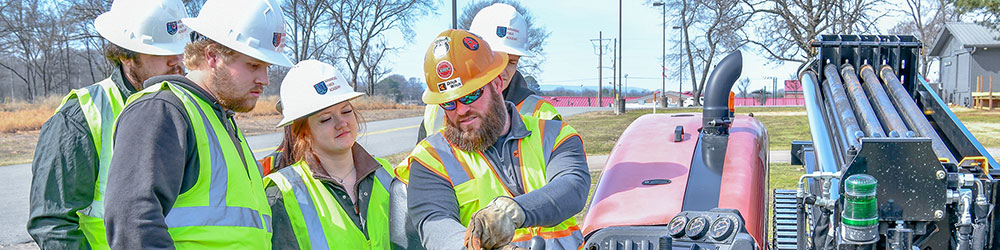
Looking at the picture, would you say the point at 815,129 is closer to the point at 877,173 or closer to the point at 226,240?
the point at 877,173

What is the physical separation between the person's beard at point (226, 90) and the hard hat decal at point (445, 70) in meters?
0.58

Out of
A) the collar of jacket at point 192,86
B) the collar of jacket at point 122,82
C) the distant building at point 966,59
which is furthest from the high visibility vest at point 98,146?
the distant building at point 966,59

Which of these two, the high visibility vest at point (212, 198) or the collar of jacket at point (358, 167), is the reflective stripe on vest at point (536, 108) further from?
the high visibility vest at point (212, 198)

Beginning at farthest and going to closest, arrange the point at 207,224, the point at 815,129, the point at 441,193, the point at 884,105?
1. the point at 815,129
2. the point at 884,105
3. the point at 441,193
4. the point at 207,224

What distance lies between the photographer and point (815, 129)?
10.3 feet

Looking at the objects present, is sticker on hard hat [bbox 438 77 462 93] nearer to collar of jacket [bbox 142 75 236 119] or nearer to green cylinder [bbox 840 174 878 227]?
collar of jacket [bbox 142 75 236 119]

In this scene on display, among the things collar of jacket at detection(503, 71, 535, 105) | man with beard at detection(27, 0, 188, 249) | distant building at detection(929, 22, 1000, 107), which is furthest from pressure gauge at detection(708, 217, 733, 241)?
distant building at detection(929, 22, 1000, 107)

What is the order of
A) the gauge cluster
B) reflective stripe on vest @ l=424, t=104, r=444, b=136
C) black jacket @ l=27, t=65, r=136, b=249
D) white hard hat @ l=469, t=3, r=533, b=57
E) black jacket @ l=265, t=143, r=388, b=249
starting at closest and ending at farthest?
the gauge cluster → black jacket @ l=27, t=65, r=136, b=249 → black jacket @ l=265, t=143, r=388, b=249 → reflective stripe on vest @ l=424, t=104, r=444, b=136 → white hard hat @ l=469, t=3, r=533, b=57

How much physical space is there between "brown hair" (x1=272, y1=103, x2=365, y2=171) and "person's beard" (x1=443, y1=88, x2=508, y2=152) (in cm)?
73

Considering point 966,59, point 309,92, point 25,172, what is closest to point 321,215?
point 309,92

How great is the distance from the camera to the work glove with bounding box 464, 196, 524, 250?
201 centimetres

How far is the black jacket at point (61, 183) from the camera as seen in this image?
8.11 feet

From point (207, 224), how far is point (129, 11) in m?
1.63

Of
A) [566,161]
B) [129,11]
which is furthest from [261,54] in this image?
[129,11]
